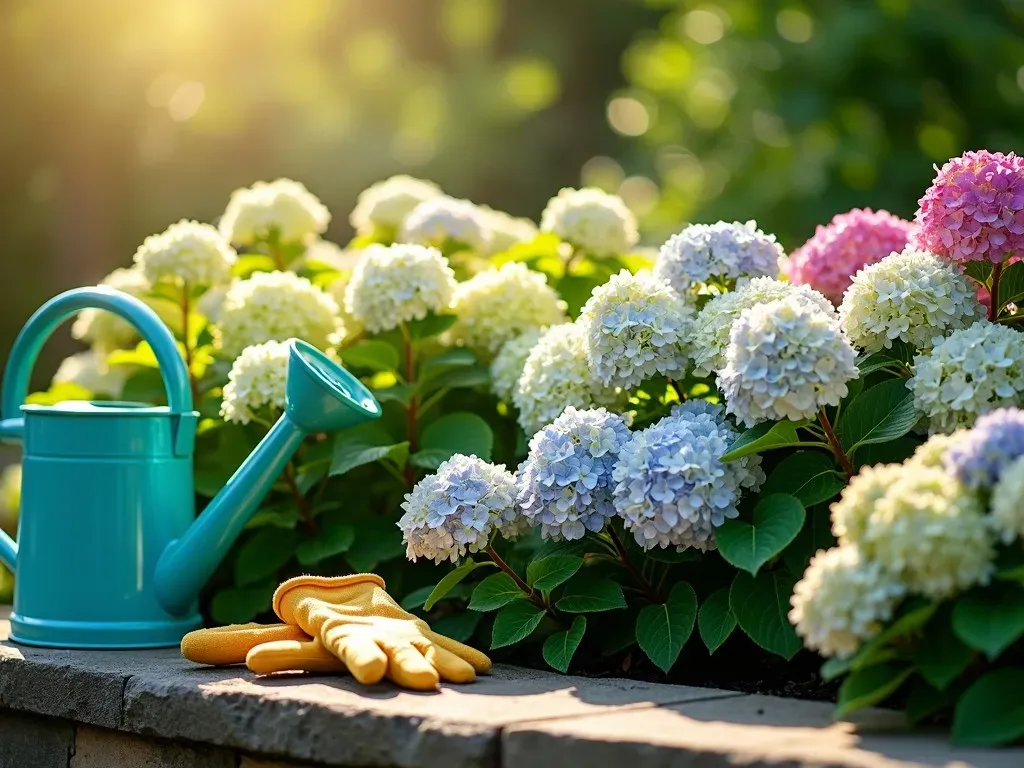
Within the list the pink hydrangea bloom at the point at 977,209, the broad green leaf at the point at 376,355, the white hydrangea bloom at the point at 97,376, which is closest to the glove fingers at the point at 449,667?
the broad green leaf at the point at 376,355

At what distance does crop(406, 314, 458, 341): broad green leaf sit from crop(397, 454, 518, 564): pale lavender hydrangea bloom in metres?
0.65

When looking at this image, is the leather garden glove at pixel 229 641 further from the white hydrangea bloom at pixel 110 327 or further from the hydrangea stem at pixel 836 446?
the white hydrangea bloom at pixel 110 327

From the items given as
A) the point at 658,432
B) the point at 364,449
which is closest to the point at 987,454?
the point at 658,432

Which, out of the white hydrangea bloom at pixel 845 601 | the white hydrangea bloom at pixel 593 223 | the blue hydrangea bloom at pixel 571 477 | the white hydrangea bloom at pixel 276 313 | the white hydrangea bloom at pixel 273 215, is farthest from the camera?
the white hydrangea bloom at pixel 273 215

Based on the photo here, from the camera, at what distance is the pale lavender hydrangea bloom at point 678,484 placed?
191 cm

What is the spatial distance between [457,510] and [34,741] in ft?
3.01

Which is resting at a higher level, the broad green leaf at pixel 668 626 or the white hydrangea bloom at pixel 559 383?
the white hydrangea bloom at pixel 559 383

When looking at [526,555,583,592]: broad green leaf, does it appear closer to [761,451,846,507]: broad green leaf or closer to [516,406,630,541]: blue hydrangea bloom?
[516,406,630,541]: blue hydrangea bloom

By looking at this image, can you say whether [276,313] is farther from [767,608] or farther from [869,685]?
[869,685]

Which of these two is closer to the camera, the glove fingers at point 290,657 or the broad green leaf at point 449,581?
the glove fingers at point 290,657

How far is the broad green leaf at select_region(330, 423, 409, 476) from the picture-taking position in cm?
249

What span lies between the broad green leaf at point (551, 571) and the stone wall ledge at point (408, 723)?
0.49 feet

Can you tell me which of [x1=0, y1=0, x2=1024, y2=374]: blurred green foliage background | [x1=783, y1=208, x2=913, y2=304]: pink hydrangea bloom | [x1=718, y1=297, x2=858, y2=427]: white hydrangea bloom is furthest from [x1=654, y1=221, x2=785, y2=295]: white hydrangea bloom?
[x1=0, y1=0, x2=1024, y2=374]: blurred green foliage background

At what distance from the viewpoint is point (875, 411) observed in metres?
1.99
